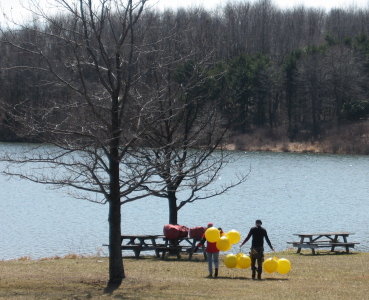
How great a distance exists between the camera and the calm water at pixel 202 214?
82.8ft

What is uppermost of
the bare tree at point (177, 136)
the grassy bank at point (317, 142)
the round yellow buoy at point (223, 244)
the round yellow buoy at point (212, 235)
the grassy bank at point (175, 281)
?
the grassy bank at point (317, 142)

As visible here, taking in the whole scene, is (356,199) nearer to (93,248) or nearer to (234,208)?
(234,208)

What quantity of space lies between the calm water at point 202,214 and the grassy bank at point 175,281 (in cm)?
537

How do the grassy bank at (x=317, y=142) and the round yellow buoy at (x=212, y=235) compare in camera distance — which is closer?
the round yellow buoy at (x=212, y=235)

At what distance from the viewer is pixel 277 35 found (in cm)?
11544

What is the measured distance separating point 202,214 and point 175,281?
17137mm

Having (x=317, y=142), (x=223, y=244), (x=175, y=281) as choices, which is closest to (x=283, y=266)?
(x=223, y=244)

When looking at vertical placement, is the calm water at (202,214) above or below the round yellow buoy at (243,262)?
above

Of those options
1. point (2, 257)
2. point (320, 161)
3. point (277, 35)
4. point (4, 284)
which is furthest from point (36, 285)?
point (277, 35)

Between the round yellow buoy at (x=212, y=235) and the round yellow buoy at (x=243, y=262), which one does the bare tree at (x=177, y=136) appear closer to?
the round yellow buoy at (x=212, y=235)

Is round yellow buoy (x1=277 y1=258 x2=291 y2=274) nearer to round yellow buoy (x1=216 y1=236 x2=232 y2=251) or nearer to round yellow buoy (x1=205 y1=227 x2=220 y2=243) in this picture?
round yellow buoy (x1=216 y1=236 x2=232 y2=251)

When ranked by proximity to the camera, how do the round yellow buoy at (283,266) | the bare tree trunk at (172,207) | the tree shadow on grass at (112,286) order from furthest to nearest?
the bare tree trunk at (172,207) → the round yellow buoy at (283,266) → the tree shadow on grass at (112,286)

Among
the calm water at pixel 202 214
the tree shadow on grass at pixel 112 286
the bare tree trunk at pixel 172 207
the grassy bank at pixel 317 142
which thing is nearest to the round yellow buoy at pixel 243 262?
the tree shadow on grass at pixel 112 286

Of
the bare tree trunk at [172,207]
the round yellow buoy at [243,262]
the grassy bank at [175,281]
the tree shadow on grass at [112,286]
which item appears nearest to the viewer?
the grassy bank at [175,281]
